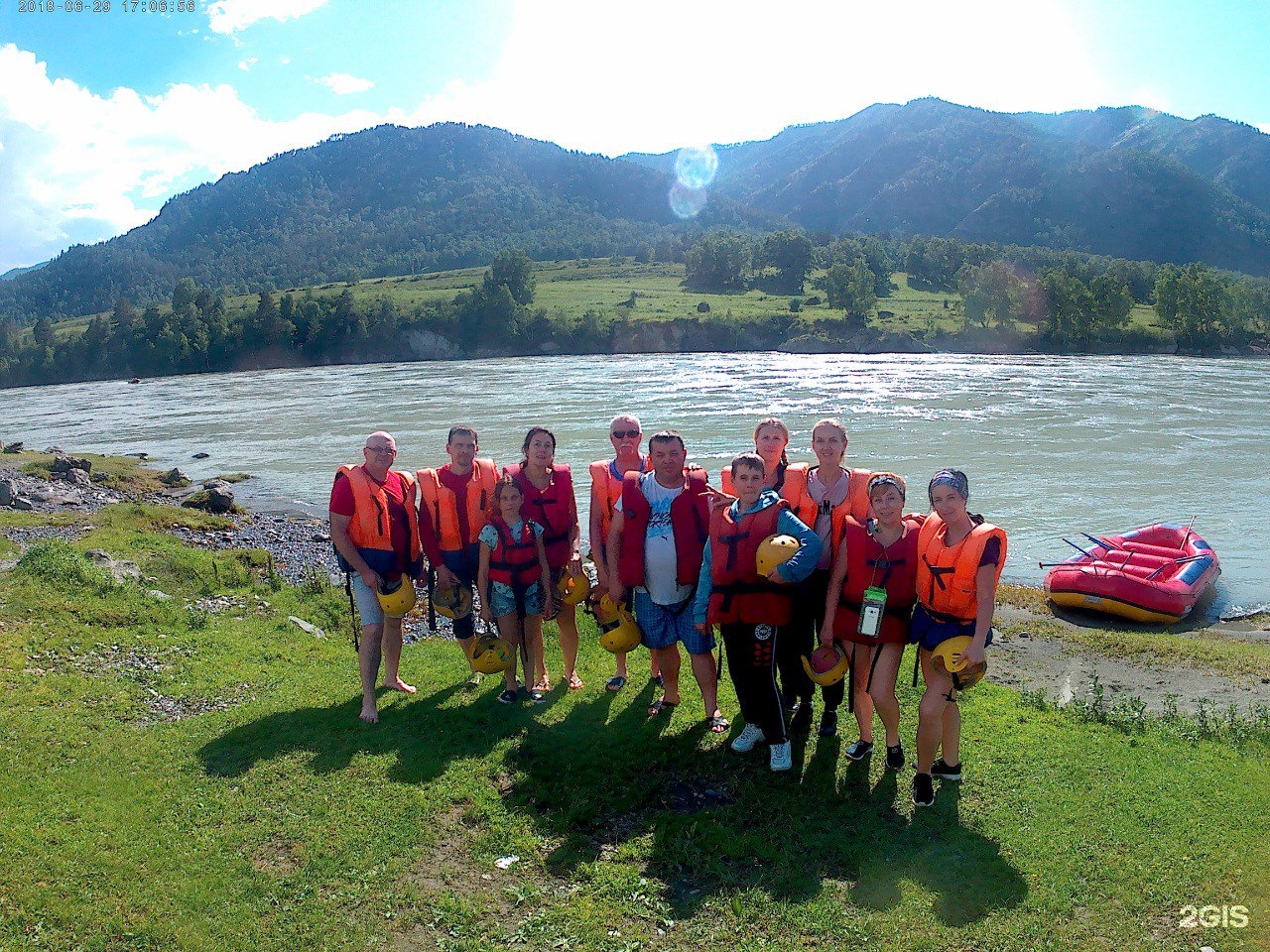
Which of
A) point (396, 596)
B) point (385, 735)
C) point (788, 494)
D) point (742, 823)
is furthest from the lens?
point (396, 596)

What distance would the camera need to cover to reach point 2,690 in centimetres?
641

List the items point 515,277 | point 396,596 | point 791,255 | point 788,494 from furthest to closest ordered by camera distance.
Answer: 1. point 791,255
2. point 515,277
3. point 396,596
4. point 788,494

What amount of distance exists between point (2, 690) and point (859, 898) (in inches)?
253

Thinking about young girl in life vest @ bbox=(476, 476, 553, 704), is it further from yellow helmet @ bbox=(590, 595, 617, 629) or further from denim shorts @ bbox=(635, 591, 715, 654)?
denim shorts @ bbox=(635, 591, 715, 654)

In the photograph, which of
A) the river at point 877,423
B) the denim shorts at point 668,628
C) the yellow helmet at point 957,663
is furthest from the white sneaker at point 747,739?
the river at point 877,423

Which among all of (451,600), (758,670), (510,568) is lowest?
(758,670)

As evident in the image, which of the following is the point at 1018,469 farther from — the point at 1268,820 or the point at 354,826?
the point at 354,826

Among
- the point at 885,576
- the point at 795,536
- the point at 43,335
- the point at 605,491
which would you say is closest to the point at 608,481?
the point at 605,491

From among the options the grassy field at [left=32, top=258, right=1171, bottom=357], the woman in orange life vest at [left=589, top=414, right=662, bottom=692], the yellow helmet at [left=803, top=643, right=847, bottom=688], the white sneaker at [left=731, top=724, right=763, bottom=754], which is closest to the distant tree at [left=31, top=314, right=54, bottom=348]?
the grassy field at [left=32, top=258, right=1171, bottom=357]

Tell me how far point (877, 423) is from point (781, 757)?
103 ft

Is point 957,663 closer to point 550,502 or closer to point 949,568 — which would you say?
point 949,568

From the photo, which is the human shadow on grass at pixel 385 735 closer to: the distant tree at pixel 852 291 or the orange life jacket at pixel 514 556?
the orange life jacket at pixel 514 556

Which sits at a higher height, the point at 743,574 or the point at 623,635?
the point at 743,574

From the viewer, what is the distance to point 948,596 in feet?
16.8
